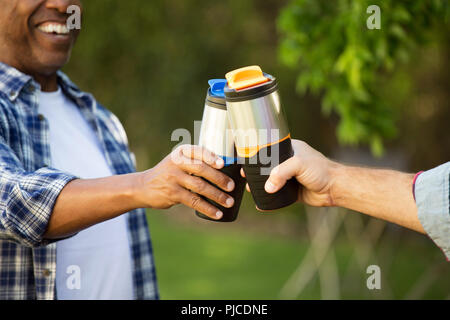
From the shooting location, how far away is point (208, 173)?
1.83 m

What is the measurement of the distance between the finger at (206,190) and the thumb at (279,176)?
0.14 meters

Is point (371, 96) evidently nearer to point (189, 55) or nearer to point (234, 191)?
point (234, 191)

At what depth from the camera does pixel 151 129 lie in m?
11.8

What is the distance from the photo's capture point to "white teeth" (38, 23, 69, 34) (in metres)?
2.63

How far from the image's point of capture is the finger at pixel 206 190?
1.81 meters

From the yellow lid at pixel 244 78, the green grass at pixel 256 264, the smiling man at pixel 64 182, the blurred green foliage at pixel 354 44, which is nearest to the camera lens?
the yellow lid at pixel 244 78

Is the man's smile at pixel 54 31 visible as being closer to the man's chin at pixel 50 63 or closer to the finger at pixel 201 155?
the man's chin at pixel 50 63

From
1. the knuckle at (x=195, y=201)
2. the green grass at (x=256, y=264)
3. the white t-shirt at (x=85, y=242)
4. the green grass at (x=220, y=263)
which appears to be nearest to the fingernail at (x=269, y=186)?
the knuckle at (x=195, y=201)

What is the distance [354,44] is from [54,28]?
76.5 inches

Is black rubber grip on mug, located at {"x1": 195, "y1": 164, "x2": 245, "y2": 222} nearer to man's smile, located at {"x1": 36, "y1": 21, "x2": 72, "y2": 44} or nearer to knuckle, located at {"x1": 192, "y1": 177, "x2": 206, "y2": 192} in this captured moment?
knuckle, located at {"x1": 192, "y1": 177, "x2": 206, "y2": 192}

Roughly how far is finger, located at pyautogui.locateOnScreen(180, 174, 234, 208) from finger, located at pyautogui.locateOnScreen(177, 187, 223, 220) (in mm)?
24

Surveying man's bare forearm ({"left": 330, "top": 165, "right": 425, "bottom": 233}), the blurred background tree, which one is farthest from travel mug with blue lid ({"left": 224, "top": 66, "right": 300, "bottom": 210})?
the blurred background tree

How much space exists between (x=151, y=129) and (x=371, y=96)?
306 inches

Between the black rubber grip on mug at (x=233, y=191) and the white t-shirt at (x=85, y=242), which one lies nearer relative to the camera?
the black rubber grip on mug at (x=233, y=191)
